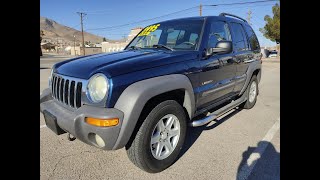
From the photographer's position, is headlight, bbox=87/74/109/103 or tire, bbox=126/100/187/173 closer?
headlight, bbox=87/74/109/103

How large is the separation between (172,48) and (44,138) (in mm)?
2295

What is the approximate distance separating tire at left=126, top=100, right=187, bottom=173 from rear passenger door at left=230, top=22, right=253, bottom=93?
1842 millimetres

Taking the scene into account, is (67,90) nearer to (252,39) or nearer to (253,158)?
(253,158)

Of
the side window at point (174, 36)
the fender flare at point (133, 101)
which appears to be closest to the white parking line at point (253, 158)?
the fender flare at point (133, 101)

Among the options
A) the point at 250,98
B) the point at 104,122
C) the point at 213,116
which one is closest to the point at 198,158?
the point at 213,116

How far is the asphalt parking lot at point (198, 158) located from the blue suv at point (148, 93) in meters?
0.31

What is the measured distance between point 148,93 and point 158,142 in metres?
0.67

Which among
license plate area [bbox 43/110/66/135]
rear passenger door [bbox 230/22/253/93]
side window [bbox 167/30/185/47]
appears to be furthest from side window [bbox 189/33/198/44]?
license plate area [bbox 43/110/66/135]

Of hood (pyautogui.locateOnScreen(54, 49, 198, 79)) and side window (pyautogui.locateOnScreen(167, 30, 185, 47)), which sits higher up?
side window (pyautogui.locateOnScreen(167, 30, 185, 47))

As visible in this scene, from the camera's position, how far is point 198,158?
2971mm

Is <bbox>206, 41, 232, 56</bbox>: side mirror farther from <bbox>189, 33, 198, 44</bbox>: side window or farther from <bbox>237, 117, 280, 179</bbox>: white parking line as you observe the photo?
<bbox>237, 117, 280, 179</bbox>: white parking line

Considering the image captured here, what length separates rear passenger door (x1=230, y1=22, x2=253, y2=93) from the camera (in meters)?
4.16

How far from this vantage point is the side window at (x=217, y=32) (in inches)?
137

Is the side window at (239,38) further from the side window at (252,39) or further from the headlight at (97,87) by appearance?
the headlight at (97,87)
